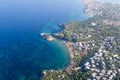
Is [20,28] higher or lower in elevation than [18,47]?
higher

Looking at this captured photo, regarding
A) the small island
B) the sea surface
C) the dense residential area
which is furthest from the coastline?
the small island

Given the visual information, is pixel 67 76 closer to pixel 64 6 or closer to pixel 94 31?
pixel 94 31

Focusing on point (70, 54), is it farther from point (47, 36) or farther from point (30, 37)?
point (30, 37)

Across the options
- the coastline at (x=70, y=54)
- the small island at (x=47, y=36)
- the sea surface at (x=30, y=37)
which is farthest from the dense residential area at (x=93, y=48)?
the sea surface at (x=30, y=37)

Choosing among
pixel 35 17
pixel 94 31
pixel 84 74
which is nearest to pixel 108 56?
pixel 84 74

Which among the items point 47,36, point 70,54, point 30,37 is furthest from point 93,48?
point 30,37

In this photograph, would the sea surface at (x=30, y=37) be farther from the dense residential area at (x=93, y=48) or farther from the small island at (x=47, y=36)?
the dense residential area at (x=93, y=48)
